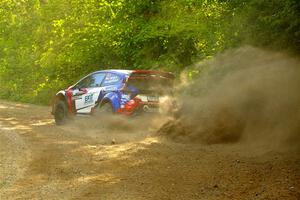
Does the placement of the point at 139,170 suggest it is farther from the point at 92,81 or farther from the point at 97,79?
the point at 92,81

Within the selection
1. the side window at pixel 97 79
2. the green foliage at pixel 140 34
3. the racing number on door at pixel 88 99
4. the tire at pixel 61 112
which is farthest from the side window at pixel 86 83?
the green foliage at pixel 140 34

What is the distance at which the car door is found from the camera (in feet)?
44.3

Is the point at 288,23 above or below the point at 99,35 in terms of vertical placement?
below

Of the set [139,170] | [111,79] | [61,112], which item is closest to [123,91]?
[111,79]

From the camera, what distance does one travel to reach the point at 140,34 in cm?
1986

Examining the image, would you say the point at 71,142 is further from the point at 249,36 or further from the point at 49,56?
the point at 49,56

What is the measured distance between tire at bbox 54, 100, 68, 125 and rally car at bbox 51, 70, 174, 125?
0.79m

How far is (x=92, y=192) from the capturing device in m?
6.80

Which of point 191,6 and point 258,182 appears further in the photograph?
point 191,6

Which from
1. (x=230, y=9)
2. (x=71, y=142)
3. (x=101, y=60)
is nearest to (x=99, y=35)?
(x=101, y=60)

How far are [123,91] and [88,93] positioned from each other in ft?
5.33

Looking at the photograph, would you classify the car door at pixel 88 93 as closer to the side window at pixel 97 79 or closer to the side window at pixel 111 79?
the side window at pixel 97 79

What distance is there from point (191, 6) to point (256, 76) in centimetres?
897

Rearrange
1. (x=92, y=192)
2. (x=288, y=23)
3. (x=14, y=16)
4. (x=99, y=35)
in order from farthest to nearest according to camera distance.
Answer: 1. (x=14, y=16)
2. (x=99, y=35)
3. (x=288, y=23)
4. (x=92, y=192)
